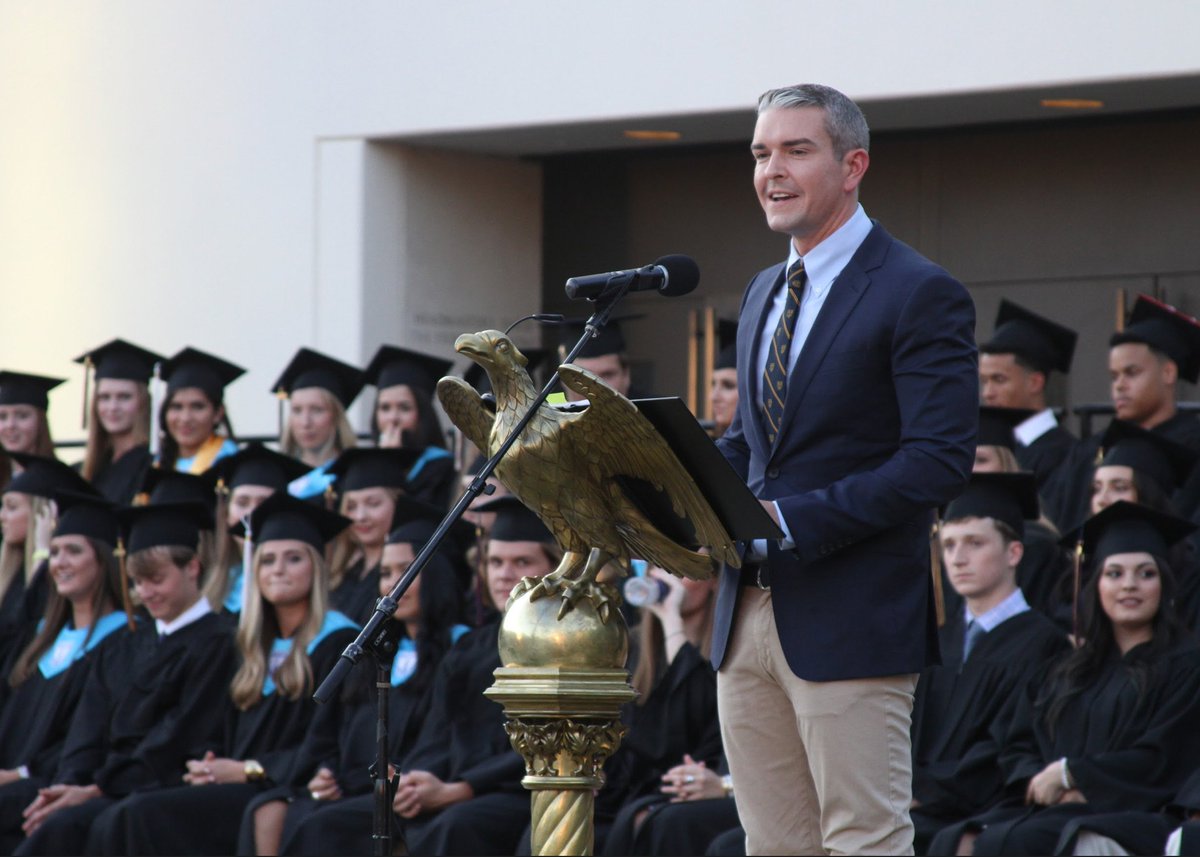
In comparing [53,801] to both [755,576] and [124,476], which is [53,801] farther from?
[755,576]

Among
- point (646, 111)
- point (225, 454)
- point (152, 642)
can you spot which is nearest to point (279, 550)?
point (152, 642)

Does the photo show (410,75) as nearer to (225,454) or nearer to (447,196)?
(447,196)

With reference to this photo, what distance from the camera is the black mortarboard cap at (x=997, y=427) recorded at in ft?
26.6

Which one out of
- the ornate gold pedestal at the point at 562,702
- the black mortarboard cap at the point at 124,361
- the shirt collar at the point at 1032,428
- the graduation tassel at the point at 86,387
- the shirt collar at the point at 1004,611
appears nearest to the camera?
the ornate gold pedestal at the point at 562,702

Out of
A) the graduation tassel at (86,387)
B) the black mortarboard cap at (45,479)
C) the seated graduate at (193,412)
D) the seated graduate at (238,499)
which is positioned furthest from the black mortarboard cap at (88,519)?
the graduation tassel at (86,387)

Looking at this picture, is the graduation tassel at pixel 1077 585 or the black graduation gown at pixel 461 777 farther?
the black graduation gown at pixel 461 777

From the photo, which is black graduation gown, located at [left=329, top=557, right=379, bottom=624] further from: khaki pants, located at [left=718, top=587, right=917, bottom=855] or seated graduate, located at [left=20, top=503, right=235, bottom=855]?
khaki pants, located at [left=718, top=587, right=917, bottom=855]

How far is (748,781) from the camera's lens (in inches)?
137

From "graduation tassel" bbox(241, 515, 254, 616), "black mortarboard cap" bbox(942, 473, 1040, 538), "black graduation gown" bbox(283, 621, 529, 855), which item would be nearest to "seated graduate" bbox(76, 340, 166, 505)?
"graduation tassel" bbox(241, 515, 254, 616)

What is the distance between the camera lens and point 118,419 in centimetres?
1047

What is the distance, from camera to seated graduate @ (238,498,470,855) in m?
7.91

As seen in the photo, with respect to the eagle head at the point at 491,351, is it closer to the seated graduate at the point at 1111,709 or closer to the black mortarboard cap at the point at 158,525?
the seated graduate at the point at 1111,709

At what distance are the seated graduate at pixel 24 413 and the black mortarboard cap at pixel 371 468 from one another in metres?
2.40

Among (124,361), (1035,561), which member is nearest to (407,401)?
(124,361)
